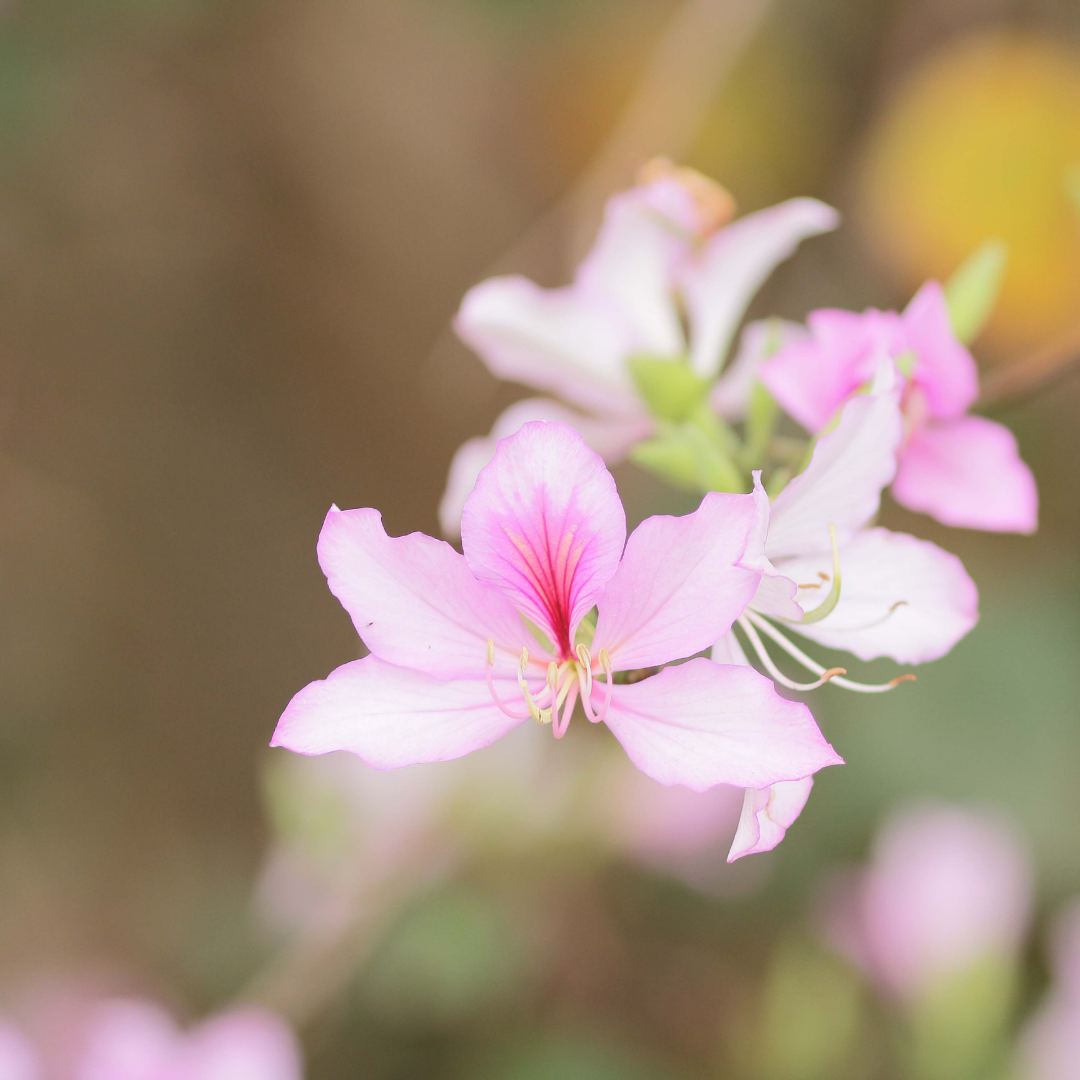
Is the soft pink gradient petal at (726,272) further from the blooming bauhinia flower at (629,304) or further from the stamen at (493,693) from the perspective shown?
the stamen at (493,693)

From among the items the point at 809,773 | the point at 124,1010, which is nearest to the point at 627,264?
the point at 809,773

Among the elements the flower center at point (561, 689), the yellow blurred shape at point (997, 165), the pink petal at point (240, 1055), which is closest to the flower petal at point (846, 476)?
the flower center at point (561, 689)

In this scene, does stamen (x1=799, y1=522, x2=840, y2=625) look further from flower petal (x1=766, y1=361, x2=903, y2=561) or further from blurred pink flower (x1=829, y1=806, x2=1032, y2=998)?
blurred pink flower (x1=829, y1=806, x2=1032, y2=998)

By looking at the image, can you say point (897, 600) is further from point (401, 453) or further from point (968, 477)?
point (401, 453)

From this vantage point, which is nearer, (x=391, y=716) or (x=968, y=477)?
(x=391, y=716)

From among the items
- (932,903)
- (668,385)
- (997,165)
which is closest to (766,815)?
(668,385)

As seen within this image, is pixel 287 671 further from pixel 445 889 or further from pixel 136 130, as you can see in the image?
pixel 136 130
